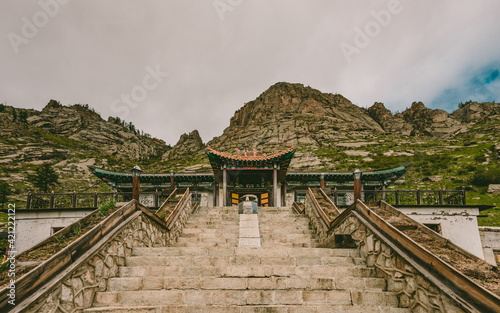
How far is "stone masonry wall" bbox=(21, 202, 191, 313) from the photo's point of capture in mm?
3566

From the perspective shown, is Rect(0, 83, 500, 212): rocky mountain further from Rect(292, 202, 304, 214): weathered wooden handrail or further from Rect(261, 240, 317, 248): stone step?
Rect(261, 240, 317, 248): stone step

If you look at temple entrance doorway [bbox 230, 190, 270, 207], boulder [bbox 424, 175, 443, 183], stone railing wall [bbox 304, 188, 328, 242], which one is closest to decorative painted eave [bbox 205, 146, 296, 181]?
temple entrance doorway [bbox 230, 190, 270, 207]

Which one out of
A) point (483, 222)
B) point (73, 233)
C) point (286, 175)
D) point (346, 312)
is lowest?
point (483, 222)

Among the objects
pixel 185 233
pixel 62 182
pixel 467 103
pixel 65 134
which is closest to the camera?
pixel 185 233

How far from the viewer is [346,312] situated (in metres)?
3.78

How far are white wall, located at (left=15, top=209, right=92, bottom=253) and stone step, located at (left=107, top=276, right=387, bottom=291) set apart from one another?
12404 mm

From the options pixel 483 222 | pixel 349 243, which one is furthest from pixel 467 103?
pixel 349 243

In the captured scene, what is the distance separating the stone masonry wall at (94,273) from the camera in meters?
3.57

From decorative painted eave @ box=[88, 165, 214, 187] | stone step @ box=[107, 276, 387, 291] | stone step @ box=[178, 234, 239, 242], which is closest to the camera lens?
stone step @ box=[107, 276, 387, 291]

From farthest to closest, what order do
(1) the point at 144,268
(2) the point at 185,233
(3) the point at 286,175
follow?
(3) the point at 286,175
(2) the point at 185,233
(1) the point at 144,268

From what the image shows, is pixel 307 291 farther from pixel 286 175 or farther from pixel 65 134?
pixel 65 134

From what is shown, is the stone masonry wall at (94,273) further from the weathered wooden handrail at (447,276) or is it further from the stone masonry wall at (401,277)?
the weathered wooden handrail at (447,276)

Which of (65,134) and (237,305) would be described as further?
(65,134)

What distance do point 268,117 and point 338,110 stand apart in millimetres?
21464
